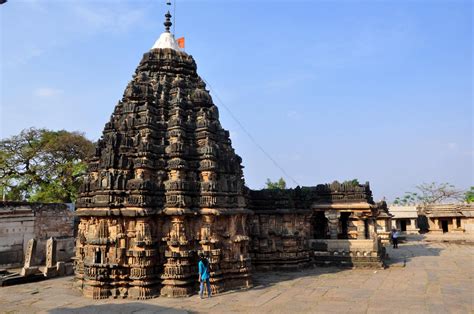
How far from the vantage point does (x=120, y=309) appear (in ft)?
32.0

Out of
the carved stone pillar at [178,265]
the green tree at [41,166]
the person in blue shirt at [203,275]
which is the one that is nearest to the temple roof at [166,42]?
the carved stone pillar at [178,265]

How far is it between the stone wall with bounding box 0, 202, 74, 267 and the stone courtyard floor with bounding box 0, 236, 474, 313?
4.43 meters

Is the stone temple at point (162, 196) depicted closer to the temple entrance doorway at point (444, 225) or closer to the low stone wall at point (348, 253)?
the low stone wall at point (348, 253)

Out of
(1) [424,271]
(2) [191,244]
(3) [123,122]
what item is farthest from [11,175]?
(1) [424,271]

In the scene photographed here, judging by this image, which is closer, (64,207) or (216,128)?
(216,128)

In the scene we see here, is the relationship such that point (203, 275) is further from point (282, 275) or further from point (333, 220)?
point (333, 220)

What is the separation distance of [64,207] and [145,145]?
12.3m

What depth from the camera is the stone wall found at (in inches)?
722

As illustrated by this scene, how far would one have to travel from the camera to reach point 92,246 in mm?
11406

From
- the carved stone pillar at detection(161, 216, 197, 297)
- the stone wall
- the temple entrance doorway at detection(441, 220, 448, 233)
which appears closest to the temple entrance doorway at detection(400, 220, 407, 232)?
the temple entrance doorway at detection(441, 220, 448, 233)

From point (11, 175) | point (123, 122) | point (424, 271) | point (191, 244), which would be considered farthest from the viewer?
point (11, 175)

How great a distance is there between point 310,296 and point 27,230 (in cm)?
1550

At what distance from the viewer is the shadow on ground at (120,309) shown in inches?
375

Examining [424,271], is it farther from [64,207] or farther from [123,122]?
[64,207]
